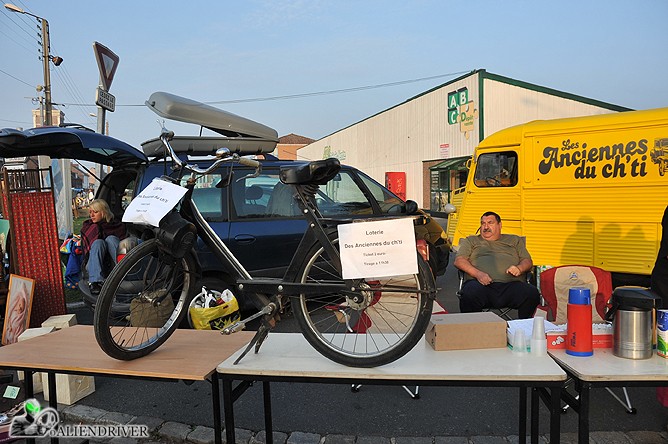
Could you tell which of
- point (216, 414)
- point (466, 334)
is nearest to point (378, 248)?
point (466, 334)

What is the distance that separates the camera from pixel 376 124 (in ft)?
93.0

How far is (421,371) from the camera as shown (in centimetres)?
201

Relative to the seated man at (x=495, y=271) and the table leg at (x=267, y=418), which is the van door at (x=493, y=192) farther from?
the table leg at (x=267, y=418)

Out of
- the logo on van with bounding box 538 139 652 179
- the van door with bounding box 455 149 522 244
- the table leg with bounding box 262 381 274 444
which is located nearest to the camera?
the table leg with bounding box 262 381 274 444

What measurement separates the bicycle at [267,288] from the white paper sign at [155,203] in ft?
0.25

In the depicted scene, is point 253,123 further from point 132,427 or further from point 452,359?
point 452,359

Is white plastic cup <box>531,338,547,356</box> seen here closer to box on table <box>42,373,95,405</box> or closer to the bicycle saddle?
the bicycle saddle

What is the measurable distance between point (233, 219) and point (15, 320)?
2.37 meters

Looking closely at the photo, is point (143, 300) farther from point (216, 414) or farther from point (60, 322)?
point (60, 322)

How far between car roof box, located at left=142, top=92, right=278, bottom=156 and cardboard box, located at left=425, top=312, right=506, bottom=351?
1875mm

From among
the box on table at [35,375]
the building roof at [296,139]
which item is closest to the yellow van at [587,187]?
the box on table at [35,375]

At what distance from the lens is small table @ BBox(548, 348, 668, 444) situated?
6.21 feet

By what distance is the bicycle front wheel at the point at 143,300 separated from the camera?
2350 mm

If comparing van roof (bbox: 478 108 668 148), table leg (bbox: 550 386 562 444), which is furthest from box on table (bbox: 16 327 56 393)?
van roof (bbox: 478 108 668 148)
